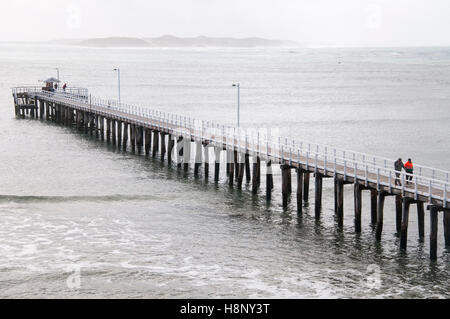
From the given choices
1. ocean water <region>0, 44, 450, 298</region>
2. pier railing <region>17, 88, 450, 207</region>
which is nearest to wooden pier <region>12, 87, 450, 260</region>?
pier railing <region>17, 88, 450, 207</region>

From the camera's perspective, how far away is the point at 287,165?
37.7m

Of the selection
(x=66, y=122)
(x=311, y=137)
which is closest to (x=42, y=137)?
(x=66, y=122)

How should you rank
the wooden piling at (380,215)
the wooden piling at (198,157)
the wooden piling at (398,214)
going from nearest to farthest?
the wooden piling at (380,215) → the wooden piling at (398,214) → the wooden piling at (198,157)

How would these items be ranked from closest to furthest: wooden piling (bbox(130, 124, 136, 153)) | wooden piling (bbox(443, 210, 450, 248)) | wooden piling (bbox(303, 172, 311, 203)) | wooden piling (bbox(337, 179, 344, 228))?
wooden piling (bbox(443, 210, 450, 248)), wooden piling (bbox(337, 179, 344, 228)), wooden piling (bbox(303, 172, 311, 203)), wooden piling (bbox(130, 124, 136, 153))

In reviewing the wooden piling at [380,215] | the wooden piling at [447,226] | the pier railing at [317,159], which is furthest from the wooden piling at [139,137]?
the wooden piling at [447,226]

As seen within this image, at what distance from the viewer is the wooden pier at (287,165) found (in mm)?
29781

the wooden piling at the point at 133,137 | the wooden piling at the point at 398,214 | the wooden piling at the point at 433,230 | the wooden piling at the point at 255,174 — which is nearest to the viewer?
the wooden piling at the point at 433,230

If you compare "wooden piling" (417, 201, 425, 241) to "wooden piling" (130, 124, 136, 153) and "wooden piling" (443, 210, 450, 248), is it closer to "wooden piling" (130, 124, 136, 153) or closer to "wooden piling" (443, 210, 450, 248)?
"wooden piling" (443, 210, 450, 248)

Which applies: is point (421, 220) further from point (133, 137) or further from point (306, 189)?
point (133, 137)

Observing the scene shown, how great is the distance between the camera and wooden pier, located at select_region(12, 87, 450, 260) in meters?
29.8

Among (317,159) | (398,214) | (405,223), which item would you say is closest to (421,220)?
(398,214)

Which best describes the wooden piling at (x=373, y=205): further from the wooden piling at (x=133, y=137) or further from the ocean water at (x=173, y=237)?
the wooden piling at (x=133, y=137)
